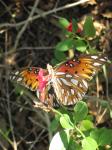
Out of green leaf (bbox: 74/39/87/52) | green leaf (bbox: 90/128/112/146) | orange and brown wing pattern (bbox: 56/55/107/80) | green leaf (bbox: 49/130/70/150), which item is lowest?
green leaf (bbox: 90/128/112/146)

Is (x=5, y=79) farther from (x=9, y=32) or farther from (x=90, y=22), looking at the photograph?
(x=90, y=22)

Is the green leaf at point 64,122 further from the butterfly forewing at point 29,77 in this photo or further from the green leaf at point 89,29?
the green leaf at point 89,29

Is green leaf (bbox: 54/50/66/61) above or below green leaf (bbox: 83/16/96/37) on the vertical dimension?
below

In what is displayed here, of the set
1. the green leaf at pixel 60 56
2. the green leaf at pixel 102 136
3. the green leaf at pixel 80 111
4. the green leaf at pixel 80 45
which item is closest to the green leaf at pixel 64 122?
the green leaf at pixel 80 111

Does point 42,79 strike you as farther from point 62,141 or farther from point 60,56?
point 60,56

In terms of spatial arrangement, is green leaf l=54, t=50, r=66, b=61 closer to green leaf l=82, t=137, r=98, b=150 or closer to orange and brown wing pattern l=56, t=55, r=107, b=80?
orange and brown wing pattern l=56, t=55, r=107, b=80

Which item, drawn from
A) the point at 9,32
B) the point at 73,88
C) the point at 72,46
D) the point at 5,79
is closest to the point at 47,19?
the point at 9,32

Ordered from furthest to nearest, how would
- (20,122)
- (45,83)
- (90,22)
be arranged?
(20,122), (90,22), (45,83)

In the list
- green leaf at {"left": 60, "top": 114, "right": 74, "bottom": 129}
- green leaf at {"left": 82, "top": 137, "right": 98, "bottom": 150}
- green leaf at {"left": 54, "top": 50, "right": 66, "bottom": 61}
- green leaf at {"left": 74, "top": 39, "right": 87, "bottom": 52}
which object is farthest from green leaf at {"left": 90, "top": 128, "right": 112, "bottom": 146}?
green leaf at {"left": 54, "top": 50, "right": 66, "bottom": 61}
